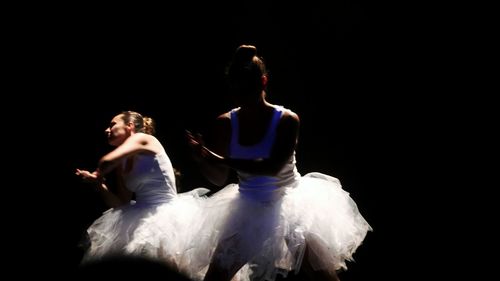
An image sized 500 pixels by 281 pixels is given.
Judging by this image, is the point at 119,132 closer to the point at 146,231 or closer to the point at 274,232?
the point at 146,231

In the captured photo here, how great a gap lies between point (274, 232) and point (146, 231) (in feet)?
1.80

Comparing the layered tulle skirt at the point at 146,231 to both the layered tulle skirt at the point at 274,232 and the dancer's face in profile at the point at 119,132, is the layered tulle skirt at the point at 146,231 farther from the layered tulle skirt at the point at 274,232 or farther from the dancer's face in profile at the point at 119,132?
the dancer's face in profile at the point at 119,132

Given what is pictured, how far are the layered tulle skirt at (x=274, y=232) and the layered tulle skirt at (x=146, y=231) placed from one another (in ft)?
0.24

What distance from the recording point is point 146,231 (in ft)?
6.62

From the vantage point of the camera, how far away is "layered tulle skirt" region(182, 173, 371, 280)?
181 cm

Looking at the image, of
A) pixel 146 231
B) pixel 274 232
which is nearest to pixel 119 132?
pixel 146 231

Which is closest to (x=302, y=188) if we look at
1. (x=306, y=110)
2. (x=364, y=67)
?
(x=306, y=110)

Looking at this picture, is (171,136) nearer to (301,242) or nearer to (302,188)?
(302,188)

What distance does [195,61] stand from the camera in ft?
9.22

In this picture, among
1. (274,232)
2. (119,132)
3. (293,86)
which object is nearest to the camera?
(274,232)

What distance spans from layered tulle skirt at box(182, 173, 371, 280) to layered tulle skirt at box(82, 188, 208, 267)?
0.07m

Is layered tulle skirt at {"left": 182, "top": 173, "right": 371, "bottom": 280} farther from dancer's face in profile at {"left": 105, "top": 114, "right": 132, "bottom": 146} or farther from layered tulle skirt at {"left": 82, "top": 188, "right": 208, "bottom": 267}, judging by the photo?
dancer's face in profile at {"left": 105, "top": 114, "right": 132, "bottom": 146}

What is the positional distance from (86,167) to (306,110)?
4.39 ft

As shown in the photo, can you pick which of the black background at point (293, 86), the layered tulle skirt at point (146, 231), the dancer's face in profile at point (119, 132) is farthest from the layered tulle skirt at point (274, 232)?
the black background at point (293, 86)
